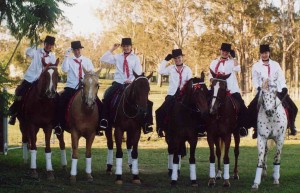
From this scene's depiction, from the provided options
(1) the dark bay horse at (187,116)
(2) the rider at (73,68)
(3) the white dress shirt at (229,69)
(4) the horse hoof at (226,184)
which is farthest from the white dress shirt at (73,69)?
(4) the horse hoof at (226,184)

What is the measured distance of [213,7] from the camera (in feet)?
129

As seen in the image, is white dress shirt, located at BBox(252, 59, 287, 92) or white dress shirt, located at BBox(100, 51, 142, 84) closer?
white dress shirt, located at BBox(252, 59, 287, 92)

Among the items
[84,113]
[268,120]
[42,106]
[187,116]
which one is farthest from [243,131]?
[42,106]

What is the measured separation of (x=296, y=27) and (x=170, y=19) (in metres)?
16.9

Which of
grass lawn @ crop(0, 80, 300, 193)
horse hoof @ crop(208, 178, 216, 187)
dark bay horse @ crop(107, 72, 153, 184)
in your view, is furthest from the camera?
horse hoof @ crop(208, 178, 216, 187)

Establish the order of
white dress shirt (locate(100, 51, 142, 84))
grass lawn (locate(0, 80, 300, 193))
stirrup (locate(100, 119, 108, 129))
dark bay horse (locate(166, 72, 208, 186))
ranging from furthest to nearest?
white dress shirt (locate(100, 51, 142, 84)), stirrup (locate(100, 119, 108, 129)), dark bay horse (locate(166, 72, 208, 186)), grass lawn (locate(0, 80, 300, 193))

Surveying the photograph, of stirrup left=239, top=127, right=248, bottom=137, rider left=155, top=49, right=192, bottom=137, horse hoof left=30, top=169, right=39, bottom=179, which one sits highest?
rider left=155, top=49, right=192, bottom=137

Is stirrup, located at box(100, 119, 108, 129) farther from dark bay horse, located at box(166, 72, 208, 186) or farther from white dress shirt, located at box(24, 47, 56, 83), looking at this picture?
white dress shirt, located at box(24, 47, 56, 83)

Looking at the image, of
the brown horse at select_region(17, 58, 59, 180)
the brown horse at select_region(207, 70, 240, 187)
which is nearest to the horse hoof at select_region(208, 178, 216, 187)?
the brown horse at select_region(207, 70, 240, 187)

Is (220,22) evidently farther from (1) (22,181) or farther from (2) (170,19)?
(1) (22,181)

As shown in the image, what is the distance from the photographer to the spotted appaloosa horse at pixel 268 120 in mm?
11773

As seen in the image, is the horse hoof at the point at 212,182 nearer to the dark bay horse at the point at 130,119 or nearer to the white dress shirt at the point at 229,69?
the dark bay horse at the point at 130,119

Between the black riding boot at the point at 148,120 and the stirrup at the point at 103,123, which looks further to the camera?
the black riding boot at the point at 148,120

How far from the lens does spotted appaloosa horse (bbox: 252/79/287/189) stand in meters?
11.8
